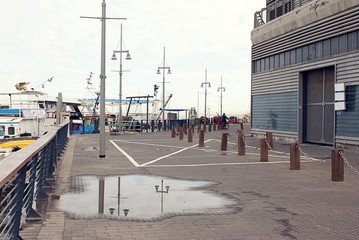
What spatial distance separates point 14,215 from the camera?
4.25 meters

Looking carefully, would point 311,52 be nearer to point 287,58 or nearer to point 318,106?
point 287,58

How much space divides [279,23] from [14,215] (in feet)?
77.2

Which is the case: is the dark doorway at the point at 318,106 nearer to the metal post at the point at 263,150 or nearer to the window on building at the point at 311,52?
the window on building at the point at 311,52

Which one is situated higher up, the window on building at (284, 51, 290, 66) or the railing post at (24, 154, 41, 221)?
the window on building at (284, 51, 290, 66)

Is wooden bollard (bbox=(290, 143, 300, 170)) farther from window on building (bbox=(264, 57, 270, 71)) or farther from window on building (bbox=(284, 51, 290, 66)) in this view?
window on building (bbox=(264, 57, 270, 71))

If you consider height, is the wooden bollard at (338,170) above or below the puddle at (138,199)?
above

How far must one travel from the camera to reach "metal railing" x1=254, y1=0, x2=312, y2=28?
78.8 ft

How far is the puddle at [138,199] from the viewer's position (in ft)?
21.8

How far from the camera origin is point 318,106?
22031 mm

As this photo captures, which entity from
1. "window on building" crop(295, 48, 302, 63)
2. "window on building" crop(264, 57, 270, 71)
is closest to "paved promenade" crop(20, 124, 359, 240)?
"window on building" crop(295, 48, 302, 63)

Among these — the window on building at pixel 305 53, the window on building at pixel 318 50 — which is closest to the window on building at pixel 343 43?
the window on building at pixel 318 50

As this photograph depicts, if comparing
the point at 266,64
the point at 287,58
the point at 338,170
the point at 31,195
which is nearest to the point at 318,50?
the point at 287,58

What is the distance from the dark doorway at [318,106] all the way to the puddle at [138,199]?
13.6 metres

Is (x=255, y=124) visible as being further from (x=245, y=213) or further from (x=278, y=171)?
(x=245, y=213)
